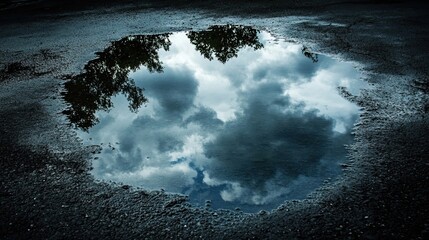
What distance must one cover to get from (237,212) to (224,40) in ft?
20.6

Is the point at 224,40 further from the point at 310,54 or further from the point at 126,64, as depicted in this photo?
the point at 126,64

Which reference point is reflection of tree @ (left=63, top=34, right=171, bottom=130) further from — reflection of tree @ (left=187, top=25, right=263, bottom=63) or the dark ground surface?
reflection of tree @ (left=187, top=25, right=263, bottom=63)

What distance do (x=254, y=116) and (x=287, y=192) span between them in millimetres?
1976

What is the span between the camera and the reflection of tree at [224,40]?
8422 mm

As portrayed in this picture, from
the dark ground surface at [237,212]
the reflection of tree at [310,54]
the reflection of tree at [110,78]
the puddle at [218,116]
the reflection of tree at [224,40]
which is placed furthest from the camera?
the reflection of tree at [224,40]

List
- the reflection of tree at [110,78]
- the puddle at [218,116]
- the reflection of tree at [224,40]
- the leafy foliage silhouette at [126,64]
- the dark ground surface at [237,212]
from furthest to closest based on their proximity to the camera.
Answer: the reflection of tree at [224,40] < the leafy foliage silhouette at [126,64] < the reflection of tree at [110,78] < the puddle at [218,116] < the dark ground surface at [237,212]

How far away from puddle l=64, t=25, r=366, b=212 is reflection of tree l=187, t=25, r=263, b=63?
35 millimetres

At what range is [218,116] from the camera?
221 inches

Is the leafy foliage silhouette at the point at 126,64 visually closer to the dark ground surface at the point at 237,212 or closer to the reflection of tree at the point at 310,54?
the dark ground surface at the point at 237,212

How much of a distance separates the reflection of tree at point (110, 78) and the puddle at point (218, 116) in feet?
0.07

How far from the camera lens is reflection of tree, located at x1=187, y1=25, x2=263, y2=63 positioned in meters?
8.42

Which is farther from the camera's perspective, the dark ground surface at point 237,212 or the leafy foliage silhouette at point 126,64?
the leafy foliage silhouette at point 126,64

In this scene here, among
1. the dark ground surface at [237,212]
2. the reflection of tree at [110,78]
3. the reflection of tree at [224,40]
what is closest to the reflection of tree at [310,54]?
the dark ground surface at [237,212]

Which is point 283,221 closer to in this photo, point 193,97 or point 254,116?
point 254,116
